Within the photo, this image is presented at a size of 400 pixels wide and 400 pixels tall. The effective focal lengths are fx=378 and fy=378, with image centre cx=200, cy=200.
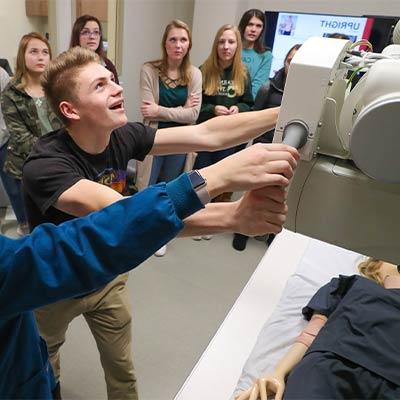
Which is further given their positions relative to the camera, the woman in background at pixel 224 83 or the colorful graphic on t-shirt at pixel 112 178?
the woman in background at pixel 224 83

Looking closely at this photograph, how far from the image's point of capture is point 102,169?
1.18 m

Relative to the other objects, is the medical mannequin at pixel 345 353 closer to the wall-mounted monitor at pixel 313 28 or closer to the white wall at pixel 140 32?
the wall-mounted monitor at pixel 313 28

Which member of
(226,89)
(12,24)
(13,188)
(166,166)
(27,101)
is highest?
(12,24)

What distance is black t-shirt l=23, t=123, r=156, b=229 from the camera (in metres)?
0.97

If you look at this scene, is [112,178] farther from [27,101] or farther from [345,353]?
[27,101]

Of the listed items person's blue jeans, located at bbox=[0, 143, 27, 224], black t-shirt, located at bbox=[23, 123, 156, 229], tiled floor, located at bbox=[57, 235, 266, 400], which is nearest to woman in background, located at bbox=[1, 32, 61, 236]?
person's blue jeans, located at bbox=[0, 143, 27, 224]

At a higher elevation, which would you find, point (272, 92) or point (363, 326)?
point (272, 92)

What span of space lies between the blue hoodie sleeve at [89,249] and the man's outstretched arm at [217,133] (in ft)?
2.01

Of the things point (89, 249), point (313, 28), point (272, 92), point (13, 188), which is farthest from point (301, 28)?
point (89, 249)

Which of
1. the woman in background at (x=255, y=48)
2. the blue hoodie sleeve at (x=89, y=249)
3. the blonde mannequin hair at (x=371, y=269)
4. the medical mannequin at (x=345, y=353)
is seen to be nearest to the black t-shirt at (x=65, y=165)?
the blue hoodie sleeve at (x=89, y=249)

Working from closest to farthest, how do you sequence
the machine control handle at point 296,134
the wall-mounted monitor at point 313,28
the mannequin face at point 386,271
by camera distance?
the machine control handle at point 296,134 → the mannequin face at point 386,271 → the wall-mounted monitor at point 313,28

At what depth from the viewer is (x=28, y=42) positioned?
2.22 metres

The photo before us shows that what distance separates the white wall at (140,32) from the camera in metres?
3.56

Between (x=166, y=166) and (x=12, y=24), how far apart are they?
5.60 ft
